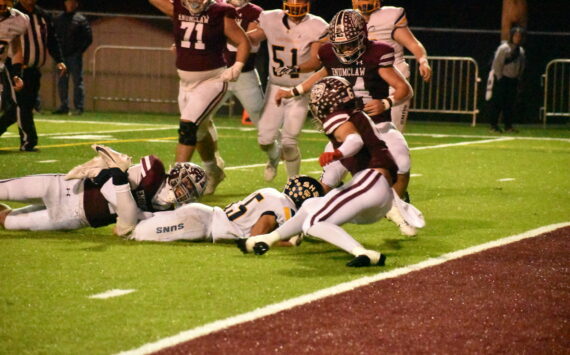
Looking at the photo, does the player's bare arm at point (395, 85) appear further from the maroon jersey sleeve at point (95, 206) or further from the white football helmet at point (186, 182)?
the maroon jersey sleeve at point (95, 206)

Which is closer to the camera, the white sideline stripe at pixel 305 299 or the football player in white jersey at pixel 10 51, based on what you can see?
the white sideline stripe at pixel 305 299

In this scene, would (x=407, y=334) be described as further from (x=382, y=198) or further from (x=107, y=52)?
(x=107, y=52)

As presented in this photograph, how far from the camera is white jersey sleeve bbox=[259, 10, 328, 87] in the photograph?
10.7 m

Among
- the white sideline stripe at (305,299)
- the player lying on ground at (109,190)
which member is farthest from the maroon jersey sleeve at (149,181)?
the white sideline stripe at (305,299)

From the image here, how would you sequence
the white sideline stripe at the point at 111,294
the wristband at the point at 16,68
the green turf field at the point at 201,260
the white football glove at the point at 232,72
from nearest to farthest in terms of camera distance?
the green turf field at the point at 201,260, the white sideline stripe at the point at 111,294, the white football glove at the point at 232,72, the wristband at the point at 16,68

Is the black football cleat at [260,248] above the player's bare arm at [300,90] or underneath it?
underneath

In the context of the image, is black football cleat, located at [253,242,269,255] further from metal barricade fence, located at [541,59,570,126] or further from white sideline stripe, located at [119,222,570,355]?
metal barricade fence, located at [541,59,570,126]

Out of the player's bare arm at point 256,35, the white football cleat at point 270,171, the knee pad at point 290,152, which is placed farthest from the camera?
the white football cleat at point 270,171

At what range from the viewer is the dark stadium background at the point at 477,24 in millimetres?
20312

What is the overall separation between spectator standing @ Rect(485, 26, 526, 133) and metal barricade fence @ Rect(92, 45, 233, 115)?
621 cm

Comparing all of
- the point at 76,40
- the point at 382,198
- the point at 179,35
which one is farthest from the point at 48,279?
the point at 76,40

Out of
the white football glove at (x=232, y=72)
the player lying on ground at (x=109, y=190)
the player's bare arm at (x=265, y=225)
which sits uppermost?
the white football glove at (x=232, y=72)

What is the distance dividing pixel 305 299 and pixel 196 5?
14.5 ft

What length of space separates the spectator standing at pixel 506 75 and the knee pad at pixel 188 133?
9192mm
